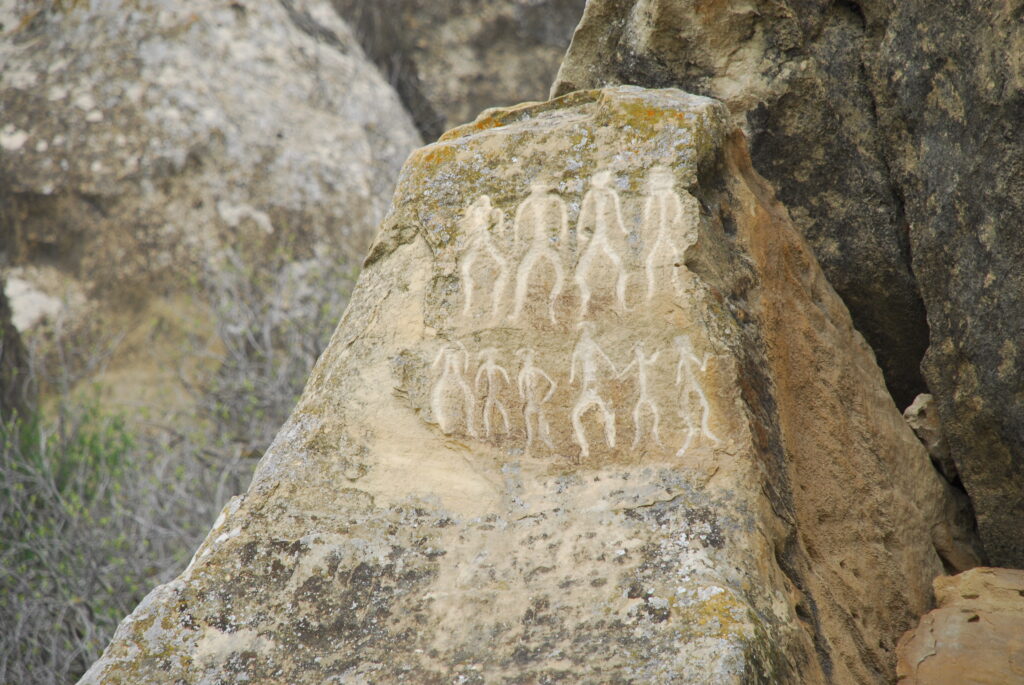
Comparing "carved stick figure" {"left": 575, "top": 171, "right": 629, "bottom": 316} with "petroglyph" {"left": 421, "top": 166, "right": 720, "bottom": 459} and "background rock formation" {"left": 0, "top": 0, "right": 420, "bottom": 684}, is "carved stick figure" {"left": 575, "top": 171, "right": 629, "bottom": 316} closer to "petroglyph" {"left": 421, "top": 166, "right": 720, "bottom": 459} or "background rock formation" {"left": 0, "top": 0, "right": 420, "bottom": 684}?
"petroglyph" {"left": 421, "top": 166, "right": 720, "bottom": 459}

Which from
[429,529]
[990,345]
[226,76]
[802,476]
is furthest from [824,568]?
[226,76]

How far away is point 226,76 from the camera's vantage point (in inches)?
279

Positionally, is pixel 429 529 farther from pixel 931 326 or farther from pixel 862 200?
pixel 862 200

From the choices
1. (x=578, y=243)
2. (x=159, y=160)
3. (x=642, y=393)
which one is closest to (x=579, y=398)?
(x=642, y=393)

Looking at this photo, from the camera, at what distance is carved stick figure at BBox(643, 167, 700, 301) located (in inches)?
112

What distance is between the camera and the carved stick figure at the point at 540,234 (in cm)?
296

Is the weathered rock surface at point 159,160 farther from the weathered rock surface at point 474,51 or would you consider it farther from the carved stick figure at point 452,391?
the carved stick figure at point 452,391

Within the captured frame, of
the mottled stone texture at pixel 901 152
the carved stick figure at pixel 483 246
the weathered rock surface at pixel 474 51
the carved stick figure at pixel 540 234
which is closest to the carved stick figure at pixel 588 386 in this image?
the carved stick figure at pixel 540 234

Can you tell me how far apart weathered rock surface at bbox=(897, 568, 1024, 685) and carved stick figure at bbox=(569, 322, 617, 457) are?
0.98 m

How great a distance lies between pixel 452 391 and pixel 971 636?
1468mm

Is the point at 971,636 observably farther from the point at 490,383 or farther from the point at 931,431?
the point at 490,383

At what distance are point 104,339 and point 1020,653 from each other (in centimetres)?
539

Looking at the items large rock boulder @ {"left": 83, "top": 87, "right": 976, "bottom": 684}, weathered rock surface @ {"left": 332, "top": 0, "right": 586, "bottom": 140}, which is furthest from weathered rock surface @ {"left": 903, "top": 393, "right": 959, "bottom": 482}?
weathered rock surface @ {"left": 332, "top": 0, "right": 586, "bottom": 140}

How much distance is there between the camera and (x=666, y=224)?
289 centimetres
